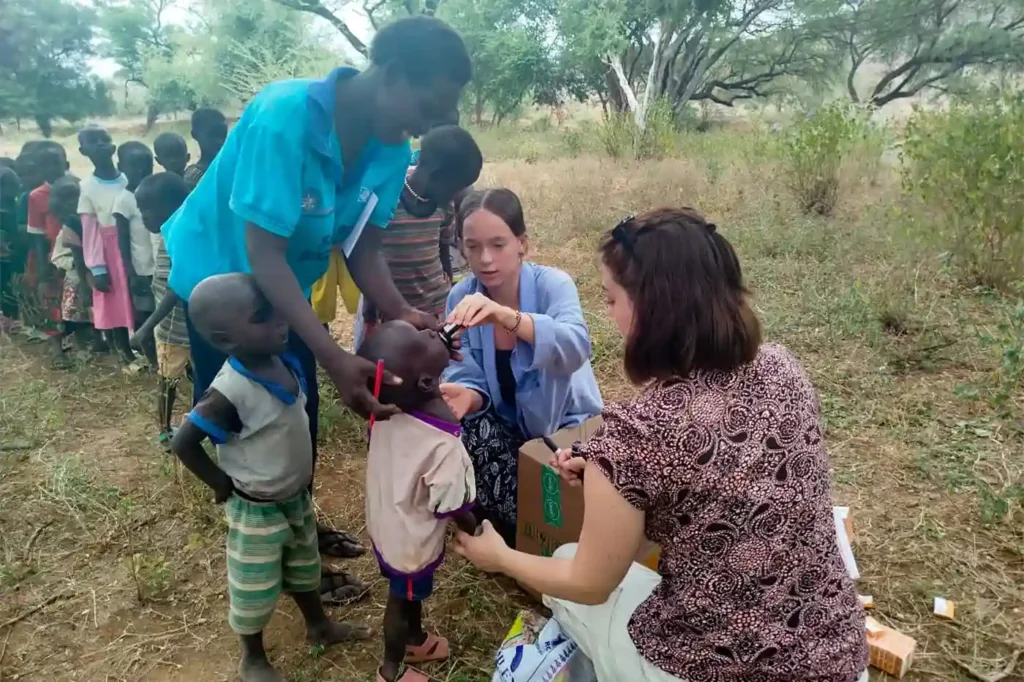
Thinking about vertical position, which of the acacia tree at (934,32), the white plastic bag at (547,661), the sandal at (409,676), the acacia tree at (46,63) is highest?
the acacia tree at (934,32)

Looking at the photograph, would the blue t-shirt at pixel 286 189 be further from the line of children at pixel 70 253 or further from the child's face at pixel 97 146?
the line of children at pixel 70 253

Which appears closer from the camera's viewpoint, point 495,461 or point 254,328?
point 254,328

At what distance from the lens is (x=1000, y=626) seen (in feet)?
7.23

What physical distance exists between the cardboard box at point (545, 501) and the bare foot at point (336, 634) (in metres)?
0.56

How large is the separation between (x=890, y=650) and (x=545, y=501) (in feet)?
3.43

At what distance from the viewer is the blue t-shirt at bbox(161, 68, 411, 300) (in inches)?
66.0

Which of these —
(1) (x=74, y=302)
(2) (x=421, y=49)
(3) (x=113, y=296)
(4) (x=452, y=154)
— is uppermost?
(2) (x=421, y=49)

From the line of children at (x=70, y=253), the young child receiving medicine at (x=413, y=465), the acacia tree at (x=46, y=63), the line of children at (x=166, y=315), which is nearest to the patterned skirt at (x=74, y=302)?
the line of children at (x=70, y=253)

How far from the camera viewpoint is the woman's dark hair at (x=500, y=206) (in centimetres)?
233

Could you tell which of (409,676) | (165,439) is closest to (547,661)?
(409,676)

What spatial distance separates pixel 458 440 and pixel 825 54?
2331 centimetres

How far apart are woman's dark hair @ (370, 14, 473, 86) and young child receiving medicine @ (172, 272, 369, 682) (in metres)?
0.62

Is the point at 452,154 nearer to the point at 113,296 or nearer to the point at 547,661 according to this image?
the point at 547,661

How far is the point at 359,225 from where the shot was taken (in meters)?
2.09
